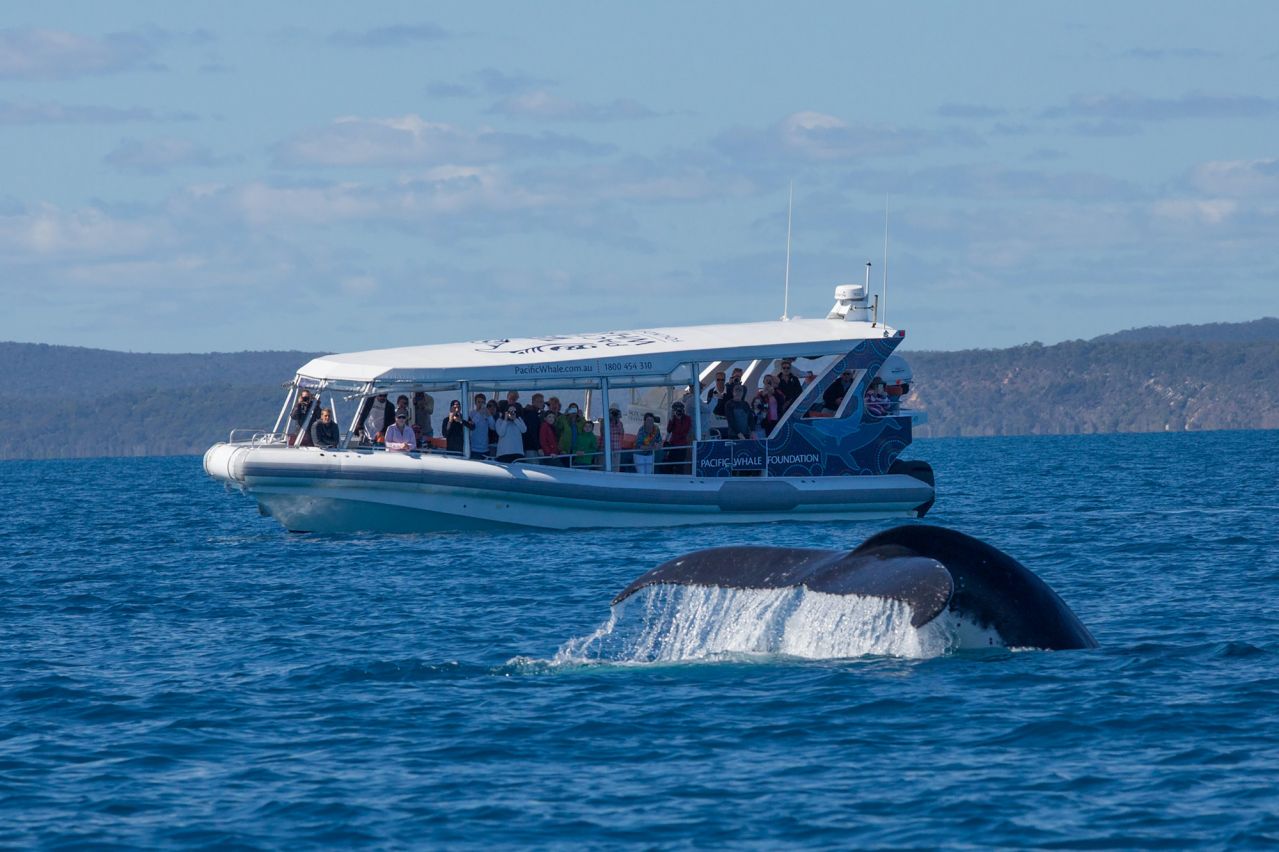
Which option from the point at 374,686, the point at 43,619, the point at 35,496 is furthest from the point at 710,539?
the point at 35,496

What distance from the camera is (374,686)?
15797mm

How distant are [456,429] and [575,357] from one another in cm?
227

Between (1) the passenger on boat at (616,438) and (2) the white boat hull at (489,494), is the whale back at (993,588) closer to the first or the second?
(2) the white boat hull at (489,494)

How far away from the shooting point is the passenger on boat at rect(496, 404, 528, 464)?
2933 cm

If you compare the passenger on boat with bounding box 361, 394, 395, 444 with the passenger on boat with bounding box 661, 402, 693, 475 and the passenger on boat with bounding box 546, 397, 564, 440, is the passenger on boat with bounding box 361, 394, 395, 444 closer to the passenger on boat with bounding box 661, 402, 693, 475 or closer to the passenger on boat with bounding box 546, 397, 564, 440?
the passenger on boat with bounding box 546, 397, 564, 440

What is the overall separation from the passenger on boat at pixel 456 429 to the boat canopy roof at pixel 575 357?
0.50 meters

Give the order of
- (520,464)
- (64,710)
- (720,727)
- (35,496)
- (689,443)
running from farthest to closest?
1. (35,496)
2. (689,443)
3. (520,464)
4. (64,710)
5. (720,727)

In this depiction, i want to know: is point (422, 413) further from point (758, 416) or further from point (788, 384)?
point (788, 384)

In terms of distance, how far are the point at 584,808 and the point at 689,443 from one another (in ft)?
63.3

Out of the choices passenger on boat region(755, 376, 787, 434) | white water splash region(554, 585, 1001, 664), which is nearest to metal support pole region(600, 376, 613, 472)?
passenger on boat region(755, 376, 787, 434)

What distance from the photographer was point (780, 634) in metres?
16.4

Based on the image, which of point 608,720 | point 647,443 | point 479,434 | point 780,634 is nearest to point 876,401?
point 647,443

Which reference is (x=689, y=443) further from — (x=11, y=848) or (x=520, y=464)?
(x=11, y=848)

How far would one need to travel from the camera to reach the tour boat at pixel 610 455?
28344 millimetres
